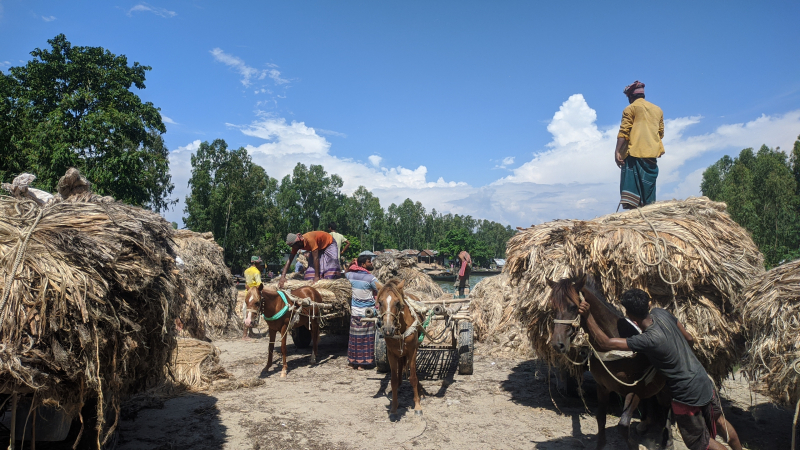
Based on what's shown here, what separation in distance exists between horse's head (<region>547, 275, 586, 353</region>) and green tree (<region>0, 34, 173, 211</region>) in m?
14.7

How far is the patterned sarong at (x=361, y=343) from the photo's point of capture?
8797 mm

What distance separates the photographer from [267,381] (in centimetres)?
791

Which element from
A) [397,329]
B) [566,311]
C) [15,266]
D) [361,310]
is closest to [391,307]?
[397,329]

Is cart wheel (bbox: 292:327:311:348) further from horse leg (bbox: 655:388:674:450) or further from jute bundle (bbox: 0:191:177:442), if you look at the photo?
horse leg (bbox: 655:388:674:450)

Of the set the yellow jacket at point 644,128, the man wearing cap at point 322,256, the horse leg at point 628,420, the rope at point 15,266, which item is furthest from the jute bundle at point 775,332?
the man wearing cap at point 322,256

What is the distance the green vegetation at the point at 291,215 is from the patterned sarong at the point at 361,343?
3433cm

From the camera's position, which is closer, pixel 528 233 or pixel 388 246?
pixel 528 233

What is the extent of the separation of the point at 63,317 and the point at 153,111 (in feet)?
65.2

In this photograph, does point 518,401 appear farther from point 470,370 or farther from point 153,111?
point 153,111

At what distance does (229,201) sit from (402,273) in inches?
1168

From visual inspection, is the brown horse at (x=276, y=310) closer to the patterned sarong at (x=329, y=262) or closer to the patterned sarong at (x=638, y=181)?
the patterned sarong at (x=329, y=262)

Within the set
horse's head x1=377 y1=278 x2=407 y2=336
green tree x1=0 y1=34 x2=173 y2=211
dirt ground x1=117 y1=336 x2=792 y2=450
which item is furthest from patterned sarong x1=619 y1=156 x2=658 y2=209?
green tree x1=0 y1=34 x2=173 y2=211

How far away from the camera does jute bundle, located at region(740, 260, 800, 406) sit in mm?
4020

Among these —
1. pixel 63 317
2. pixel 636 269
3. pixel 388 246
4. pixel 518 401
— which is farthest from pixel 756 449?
pixel 388 246
